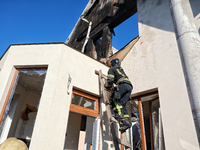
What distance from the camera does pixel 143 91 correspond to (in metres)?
4.33

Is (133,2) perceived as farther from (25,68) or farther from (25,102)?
(25,102)

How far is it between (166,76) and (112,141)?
2175 millimetres

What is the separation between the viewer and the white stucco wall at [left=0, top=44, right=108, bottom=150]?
10.3 ft

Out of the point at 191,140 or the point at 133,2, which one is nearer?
the point at 191,140

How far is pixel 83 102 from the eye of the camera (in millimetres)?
4215

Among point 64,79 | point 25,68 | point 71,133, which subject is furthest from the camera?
point 71,133

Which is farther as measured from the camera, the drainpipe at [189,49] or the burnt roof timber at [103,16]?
the burnt roof timber at [103,16]

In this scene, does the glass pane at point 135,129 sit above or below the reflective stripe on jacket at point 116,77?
below

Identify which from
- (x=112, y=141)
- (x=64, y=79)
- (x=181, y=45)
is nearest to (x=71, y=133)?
(x=112, y=141)

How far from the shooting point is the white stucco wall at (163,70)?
130 inches

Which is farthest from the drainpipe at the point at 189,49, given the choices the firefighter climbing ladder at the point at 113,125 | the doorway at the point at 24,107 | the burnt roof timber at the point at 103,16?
the burnt roof timber at the point at 103,16

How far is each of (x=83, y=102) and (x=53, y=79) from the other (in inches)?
41.6

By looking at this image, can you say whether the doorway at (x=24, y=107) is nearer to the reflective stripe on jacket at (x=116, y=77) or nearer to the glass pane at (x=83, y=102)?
the glass pane at (x=83, y=102)

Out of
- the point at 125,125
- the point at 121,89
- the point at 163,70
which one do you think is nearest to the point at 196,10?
the point at 163,70
